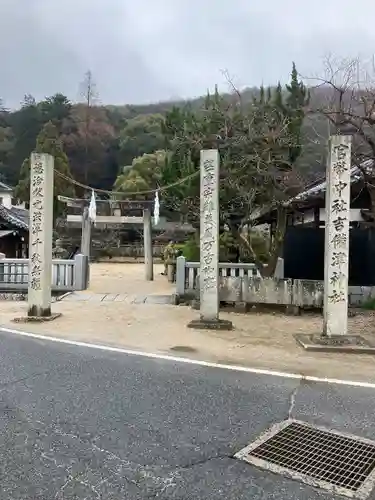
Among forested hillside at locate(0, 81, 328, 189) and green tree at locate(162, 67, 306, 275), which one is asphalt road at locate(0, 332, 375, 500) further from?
forested hillside at locate(0, 81, 328, 189)

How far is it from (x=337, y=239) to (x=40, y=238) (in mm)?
6260

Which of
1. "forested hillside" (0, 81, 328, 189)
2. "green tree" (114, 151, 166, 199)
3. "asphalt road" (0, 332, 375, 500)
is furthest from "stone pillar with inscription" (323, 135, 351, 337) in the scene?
"forested hillside" (0, 81, 328, 189)

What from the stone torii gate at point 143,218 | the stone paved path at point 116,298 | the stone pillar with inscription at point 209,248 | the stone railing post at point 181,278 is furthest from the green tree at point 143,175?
the stone pillar with inscription at point 209,248

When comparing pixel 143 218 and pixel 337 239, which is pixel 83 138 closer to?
pixel 143 218

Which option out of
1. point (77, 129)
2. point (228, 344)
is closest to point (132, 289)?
point (228, 344)

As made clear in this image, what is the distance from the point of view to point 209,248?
9391 mm

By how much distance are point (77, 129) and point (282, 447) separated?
54914 millimetres

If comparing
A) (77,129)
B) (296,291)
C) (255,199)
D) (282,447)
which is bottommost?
(282,447)

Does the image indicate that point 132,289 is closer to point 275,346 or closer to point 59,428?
point 275,346

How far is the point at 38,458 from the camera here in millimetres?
3389

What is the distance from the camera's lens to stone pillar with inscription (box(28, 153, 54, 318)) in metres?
10.2

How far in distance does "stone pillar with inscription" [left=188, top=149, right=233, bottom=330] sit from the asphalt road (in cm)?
283

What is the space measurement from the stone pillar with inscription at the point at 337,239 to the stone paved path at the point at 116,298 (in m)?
6.21

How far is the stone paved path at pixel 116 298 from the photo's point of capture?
44.3ft
